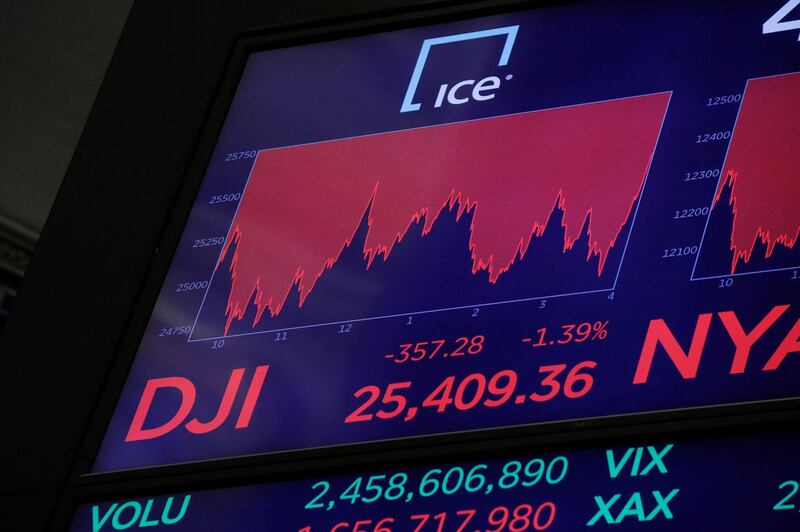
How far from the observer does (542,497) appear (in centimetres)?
284

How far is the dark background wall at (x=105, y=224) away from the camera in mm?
3479

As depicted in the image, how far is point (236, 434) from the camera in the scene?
318 cm

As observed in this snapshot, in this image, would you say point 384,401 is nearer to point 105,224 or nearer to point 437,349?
point 437,349

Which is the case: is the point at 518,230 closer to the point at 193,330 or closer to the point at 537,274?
the point at 537,274

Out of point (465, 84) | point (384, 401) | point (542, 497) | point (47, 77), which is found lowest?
point (542, 497)

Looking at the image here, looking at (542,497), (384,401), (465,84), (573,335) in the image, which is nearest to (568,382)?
(573,335)

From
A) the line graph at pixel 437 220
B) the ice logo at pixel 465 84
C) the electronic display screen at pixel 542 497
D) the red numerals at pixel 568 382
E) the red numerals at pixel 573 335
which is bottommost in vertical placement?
the electronic display screen at pixel 542 497

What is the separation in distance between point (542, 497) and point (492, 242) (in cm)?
67

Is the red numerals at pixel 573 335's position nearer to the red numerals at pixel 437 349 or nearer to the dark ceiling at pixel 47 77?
the red numerals at pixel 437 349

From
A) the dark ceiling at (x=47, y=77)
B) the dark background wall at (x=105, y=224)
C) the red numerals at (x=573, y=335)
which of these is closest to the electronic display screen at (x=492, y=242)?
the red numerals at (x=573, y=335)

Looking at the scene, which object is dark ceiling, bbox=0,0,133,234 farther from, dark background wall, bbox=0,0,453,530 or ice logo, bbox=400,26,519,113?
ice logo, bbox=400,26,519,113

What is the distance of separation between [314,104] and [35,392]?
1.01 meters

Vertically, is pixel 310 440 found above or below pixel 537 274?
below

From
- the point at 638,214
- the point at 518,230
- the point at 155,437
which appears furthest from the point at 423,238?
the point at 155,437
